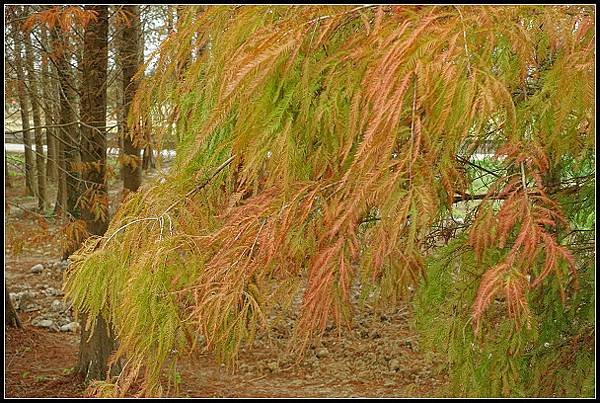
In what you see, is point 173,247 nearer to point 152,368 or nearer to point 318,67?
point 152,368

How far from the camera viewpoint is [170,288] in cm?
186

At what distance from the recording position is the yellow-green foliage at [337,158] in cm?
132

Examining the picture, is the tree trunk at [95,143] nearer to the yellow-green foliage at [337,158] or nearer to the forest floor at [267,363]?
the forest floor at [267,363]

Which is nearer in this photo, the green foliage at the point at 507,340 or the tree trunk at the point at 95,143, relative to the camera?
the green foliage at the point at 507,340

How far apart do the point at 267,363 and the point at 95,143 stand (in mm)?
2559

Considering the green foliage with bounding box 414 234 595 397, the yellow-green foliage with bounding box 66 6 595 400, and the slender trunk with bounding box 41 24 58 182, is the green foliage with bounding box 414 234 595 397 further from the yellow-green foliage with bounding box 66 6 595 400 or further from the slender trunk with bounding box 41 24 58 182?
the slender trunk with bounding box 41 24 58 182

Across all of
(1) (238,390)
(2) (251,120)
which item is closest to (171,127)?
(2) (251,120)

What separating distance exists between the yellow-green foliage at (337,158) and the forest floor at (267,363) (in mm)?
2975

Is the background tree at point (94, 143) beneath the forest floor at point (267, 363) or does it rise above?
above

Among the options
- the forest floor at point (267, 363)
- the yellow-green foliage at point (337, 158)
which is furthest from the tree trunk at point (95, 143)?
the yellow-green foliage at point (337, 158)

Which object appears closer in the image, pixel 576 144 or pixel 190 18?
pixel 576 144

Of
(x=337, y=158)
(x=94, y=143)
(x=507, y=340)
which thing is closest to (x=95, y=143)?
(x=94, y=143)

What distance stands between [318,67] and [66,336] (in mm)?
6048

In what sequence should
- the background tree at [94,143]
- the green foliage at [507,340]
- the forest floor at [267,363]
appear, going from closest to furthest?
the green foliage at [507,340] → the background tree at [94,143] → the forest floor at [267,363]
